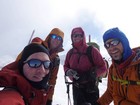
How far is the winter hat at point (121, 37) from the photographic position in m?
4.43

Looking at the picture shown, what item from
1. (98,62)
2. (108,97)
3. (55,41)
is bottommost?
(108,97)

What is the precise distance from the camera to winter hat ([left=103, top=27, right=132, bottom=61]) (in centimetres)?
443

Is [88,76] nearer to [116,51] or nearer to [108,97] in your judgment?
[108,97]

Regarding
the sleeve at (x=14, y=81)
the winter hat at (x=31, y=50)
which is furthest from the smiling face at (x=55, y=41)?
the sleeve at (x=14, y=81)

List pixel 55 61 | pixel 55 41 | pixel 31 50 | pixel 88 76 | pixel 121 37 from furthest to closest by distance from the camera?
pixel 55 41
pixel 55 61
pixel 88 76
pixel 121 37
pixel 31 50

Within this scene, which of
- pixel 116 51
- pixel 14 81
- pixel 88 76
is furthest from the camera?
pixel 88 76

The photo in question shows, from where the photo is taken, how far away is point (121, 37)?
4562 millimetres

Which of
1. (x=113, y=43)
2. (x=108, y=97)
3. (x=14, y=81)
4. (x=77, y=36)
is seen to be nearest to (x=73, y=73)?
(x=77, y=36)

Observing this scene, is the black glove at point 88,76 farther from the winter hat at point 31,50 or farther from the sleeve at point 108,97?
the winter hat at point 31,50

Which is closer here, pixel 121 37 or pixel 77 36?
pixel 121 37

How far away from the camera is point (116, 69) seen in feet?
14.9

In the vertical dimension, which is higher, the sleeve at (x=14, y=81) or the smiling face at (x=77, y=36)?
the smiling face at (x=77, y=36)

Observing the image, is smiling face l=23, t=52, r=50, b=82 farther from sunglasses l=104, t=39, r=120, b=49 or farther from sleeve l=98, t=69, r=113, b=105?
sleeve l=98, t=69, r=113, b=105

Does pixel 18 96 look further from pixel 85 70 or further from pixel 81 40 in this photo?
pixel 81 40
